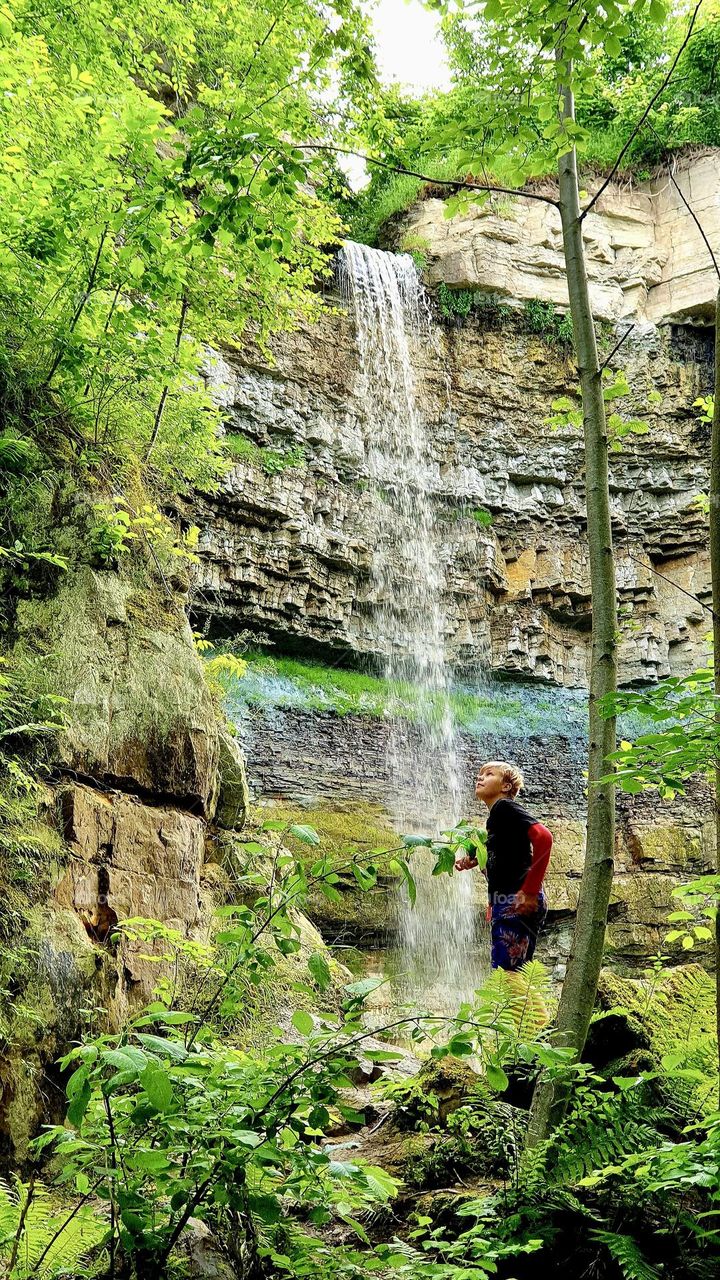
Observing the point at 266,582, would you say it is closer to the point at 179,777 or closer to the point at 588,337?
the point at 179,777

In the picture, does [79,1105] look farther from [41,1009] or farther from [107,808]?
[107,808]

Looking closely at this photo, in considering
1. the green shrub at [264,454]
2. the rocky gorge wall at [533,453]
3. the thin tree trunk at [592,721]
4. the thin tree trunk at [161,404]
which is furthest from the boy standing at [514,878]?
the rocky gorge wall at [533,453]

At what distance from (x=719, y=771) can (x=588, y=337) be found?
1.89 m

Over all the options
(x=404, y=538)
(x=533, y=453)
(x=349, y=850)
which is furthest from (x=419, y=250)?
(x=349, y=850)

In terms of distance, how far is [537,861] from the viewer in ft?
14.5

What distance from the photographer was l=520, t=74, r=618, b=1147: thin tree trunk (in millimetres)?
3176

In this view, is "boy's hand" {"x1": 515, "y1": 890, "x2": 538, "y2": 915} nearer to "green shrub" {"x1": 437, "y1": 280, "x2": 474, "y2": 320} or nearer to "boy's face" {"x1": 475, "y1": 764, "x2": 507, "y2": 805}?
"boy's face" {"x1": 475, "y1": 764, "x2": 507, "y2": 805}

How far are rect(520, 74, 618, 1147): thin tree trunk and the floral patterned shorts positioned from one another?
1040 mm

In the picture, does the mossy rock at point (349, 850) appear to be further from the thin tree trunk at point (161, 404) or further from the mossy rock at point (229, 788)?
the thin tree trunk at point (161, 404)

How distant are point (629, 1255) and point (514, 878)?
2.00m

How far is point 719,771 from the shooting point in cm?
324

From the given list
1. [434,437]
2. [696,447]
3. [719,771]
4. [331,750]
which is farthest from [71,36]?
[696,447]

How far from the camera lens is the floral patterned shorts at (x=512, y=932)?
14.6 ft

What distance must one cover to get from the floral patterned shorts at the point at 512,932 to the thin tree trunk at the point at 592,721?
3.41 ft
